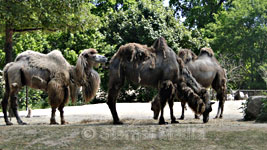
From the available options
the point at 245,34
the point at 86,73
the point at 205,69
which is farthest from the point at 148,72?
the point at 245,34

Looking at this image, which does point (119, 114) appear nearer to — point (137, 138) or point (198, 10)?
point (137, 138)

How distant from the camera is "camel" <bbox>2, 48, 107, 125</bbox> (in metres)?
9.43

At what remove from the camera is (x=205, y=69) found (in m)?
11.4

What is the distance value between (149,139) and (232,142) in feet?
4.24

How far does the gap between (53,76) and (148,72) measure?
2.32 metres

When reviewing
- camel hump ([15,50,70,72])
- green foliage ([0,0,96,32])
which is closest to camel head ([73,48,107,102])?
camel hump ([15,50,70,72])

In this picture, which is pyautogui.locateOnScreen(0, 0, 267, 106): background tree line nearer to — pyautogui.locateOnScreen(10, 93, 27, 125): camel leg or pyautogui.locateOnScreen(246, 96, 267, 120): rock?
pyautogui.locateOnScreen(246, 96, 267, 120): rock

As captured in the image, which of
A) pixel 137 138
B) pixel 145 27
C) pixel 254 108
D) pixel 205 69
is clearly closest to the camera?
pixel 137 138

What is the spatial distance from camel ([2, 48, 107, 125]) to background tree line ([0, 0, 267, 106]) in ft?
11.3

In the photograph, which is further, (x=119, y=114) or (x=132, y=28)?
(x=132, y=28)

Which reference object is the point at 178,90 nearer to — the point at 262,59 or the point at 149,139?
the point at 149,139

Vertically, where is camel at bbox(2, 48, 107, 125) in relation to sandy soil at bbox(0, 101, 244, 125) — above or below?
above

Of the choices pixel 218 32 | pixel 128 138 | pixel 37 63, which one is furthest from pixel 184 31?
pixel 128 138

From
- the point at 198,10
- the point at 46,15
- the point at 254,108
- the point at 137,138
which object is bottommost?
the point at 137,138
